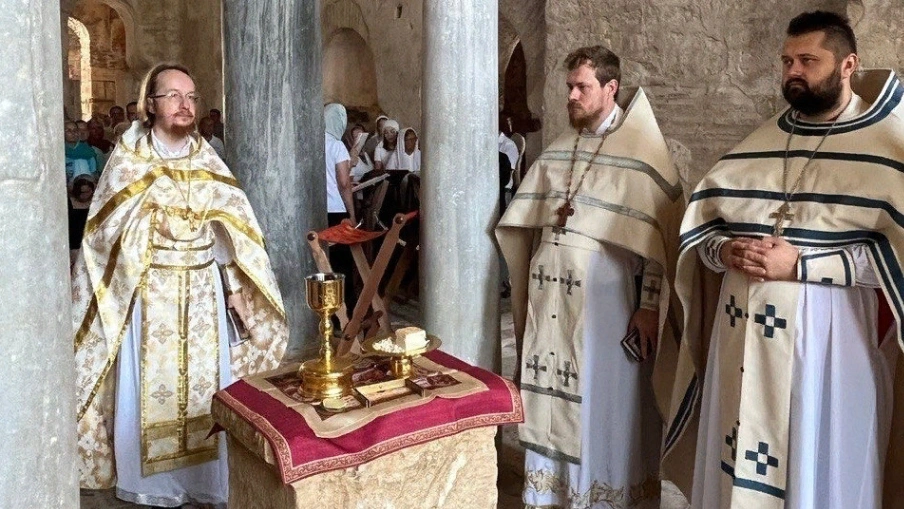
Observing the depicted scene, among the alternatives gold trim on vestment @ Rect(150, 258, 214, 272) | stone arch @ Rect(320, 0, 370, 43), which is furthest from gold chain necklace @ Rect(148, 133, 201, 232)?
stone arch @ Rect(320, 0, 370, 43)

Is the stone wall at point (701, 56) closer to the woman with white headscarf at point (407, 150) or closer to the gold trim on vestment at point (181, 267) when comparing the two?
the woman with white headscarf at point (407, 150)

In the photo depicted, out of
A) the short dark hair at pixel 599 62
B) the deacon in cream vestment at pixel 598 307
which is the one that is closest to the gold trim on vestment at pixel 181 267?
the deacon in cream vestment at pixel 598 307

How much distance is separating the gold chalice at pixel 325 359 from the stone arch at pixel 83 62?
19.9 metres

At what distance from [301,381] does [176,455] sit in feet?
4.00

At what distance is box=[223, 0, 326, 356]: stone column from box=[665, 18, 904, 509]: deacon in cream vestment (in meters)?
3.58

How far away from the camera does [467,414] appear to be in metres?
3.00

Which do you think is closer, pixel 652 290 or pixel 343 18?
pixel 652 290

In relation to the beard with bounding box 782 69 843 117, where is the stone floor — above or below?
below

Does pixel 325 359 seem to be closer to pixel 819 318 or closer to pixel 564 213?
pixel 564 213

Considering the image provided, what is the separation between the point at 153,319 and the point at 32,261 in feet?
7.20

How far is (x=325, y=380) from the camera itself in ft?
9.71

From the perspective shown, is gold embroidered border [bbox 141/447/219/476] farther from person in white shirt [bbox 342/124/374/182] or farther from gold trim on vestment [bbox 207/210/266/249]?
person in white shirt [bbox 342/124/374/182]

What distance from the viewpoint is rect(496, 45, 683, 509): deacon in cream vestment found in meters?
3.88

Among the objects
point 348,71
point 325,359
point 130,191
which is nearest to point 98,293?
point 130,191
